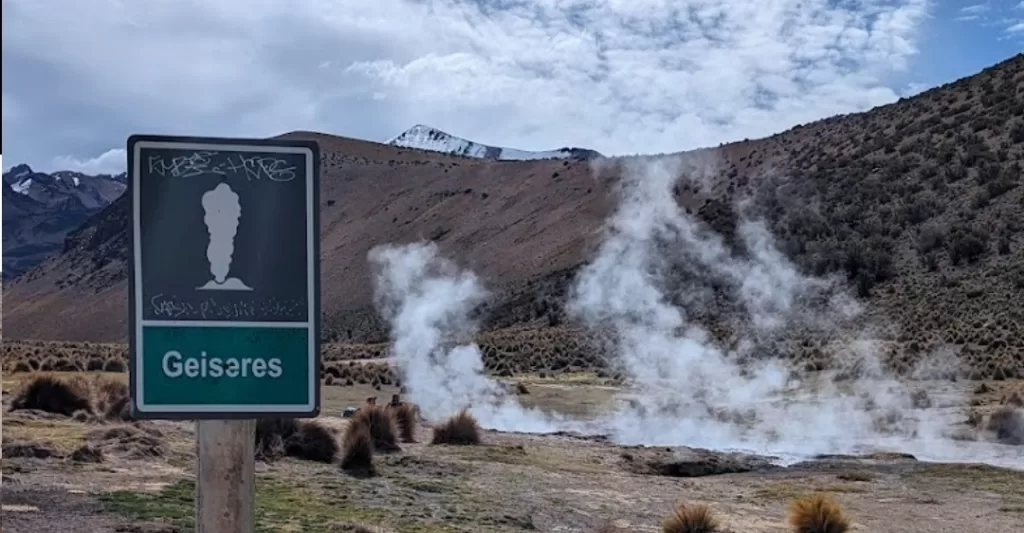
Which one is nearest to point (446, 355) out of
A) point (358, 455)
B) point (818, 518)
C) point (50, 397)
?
point (50, 397)

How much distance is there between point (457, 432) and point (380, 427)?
1877 mm

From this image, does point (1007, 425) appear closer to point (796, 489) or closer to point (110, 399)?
point (796, 489)

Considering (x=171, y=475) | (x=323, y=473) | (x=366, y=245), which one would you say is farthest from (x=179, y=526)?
(x=366, y=245)

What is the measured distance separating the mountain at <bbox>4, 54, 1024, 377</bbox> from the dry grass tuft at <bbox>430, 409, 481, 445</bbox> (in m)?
15.7

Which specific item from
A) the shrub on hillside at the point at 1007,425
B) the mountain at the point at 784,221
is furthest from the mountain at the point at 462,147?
the shrub on hillside at the point at 1007,425

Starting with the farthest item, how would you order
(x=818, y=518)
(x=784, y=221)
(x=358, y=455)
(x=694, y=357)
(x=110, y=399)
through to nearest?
(x=784, y=221) < (x=694, y=357) < (x=110, y=399) < (x=358, y=455) < (x=818, y=518)

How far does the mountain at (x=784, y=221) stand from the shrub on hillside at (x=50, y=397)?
21.3 m

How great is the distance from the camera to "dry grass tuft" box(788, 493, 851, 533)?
1199 centimetres

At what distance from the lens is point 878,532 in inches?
508

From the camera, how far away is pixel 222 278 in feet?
10.8

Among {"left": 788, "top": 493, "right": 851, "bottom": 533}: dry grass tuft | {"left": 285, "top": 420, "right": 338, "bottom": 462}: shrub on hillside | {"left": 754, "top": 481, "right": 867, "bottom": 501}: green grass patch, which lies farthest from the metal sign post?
{"left": 754, "top": 481, "right": 867, "bottom": 501}: green grass patch

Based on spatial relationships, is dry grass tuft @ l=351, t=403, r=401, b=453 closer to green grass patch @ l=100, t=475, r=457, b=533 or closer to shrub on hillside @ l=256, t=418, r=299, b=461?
shrub on hillside @ l=256, t=418, r=299, b=461

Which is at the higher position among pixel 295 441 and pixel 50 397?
pixel 50 397

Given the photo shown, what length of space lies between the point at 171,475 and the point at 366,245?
76550 mm
